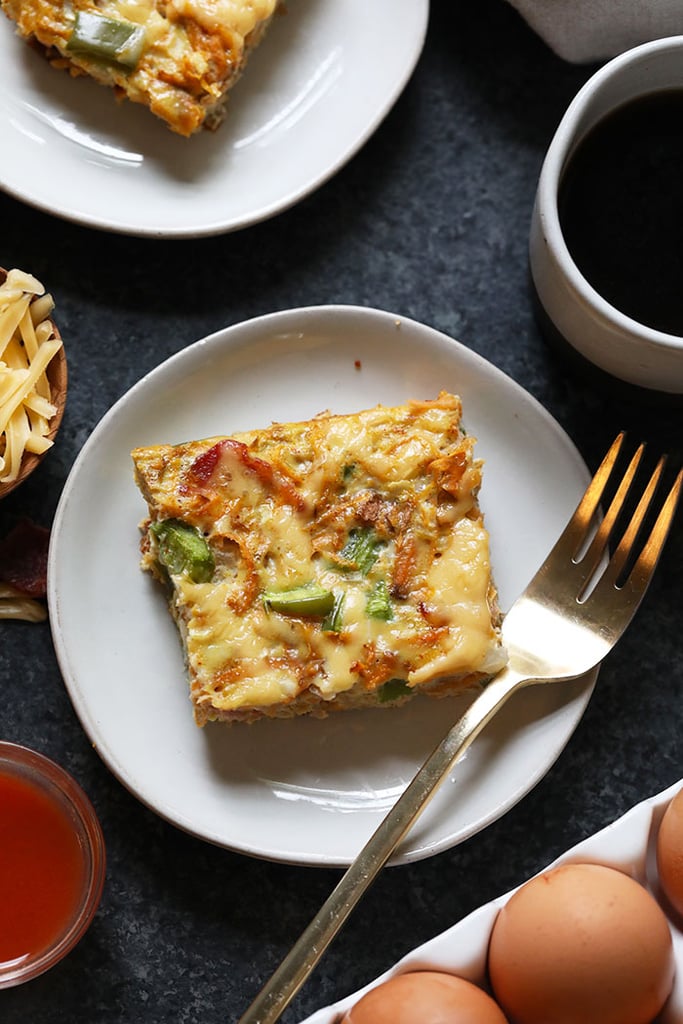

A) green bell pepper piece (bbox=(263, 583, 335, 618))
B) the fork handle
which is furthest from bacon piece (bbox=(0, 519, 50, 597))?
the fork handle

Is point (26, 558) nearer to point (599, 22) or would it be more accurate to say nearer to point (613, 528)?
point (613, 528)

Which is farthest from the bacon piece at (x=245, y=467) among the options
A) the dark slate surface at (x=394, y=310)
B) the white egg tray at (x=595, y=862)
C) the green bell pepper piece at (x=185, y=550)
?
the white egg tray at (x=595, y=862)

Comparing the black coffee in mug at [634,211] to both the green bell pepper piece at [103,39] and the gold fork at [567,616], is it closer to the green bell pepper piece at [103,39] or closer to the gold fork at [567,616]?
the gold fork at [567,616]

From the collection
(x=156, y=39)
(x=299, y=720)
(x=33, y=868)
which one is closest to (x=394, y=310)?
(x=156, y=39)

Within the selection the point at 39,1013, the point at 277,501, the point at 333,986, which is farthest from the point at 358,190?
the point at 39,1013

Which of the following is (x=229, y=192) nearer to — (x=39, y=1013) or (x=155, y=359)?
(x=155, y=359)

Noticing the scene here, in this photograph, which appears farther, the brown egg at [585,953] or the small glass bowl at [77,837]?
the small glass bowl at [77,837]
